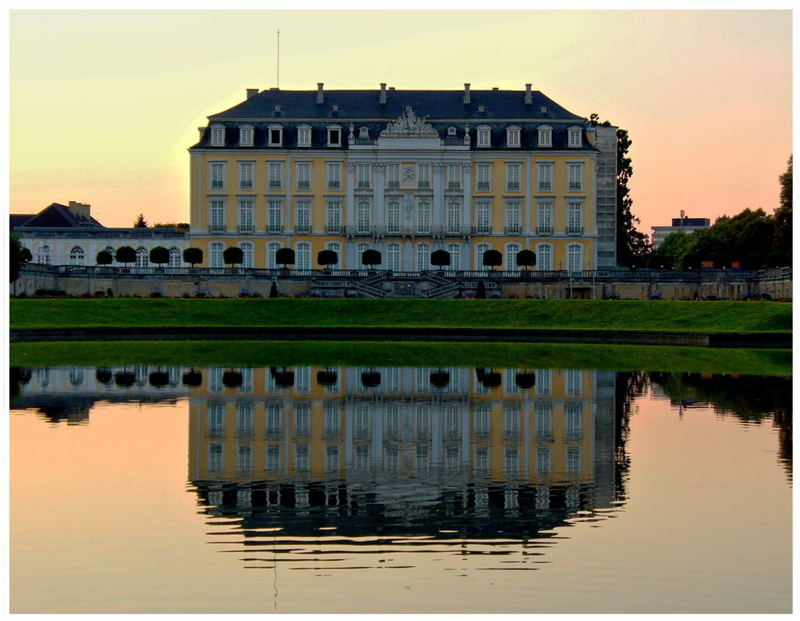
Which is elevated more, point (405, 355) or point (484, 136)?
point (484, 136)

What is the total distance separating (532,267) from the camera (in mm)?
82312

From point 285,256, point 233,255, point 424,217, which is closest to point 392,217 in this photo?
point 424,217

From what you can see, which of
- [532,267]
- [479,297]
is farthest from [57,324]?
[532,267]

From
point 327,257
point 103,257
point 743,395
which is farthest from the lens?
point 327,257

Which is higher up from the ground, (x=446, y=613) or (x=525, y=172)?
(x=525, y=172)

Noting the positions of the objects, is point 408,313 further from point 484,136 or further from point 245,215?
point 245,215

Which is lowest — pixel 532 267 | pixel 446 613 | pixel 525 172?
pixel 446 613

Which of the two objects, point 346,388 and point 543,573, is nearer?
point 543,573

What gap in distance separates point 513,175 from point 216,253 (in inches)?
762

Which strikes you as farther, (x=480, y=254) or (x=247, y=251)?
(x=247, y=251)

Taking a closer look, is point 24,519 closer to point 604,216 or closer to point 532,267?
point 532,267

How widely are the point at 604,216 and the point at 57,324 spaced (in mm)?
44942

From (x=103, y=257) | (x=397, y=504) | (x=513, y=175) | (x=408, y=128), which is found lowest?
(x=397, y=504)

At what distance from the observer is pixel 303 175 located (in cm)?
8469
